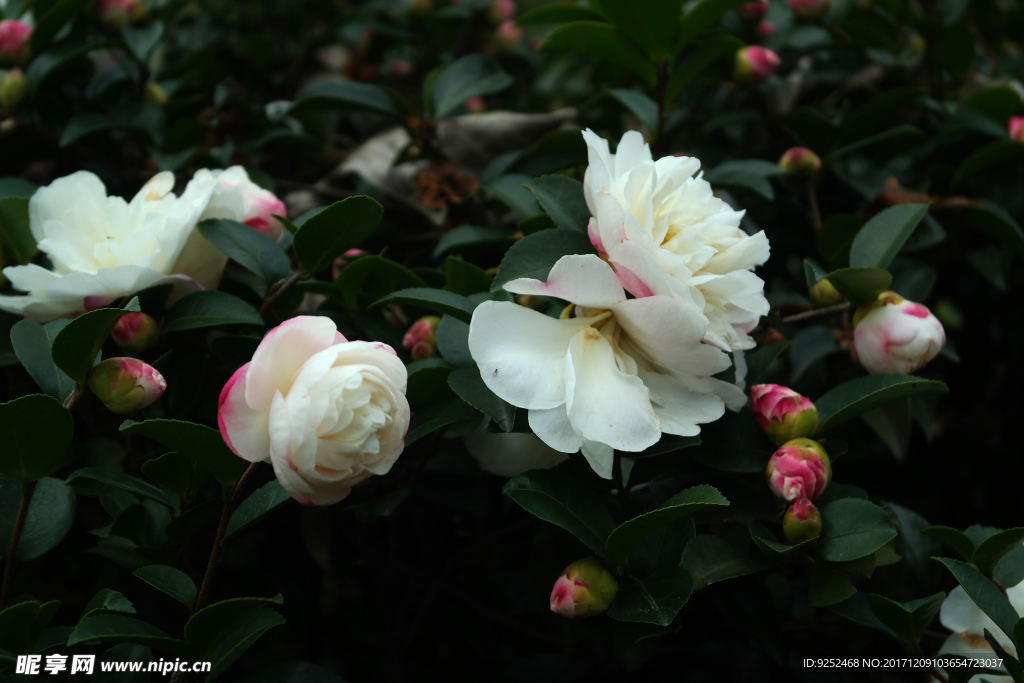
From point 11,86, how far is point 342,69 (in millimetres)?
733

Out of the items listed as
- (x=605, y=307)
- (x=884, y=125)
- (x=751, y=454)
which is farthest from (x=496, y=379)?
(x=884, y=125)

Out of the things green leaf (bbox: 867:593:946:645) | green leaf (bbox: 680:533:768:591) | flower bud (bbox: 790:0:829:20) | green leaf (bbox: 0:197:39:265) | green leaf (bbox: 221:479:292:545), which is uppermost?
green leaf (bbox: 0:197:39:265)

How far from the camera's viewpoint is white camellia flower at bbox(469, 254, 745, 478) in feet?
1.66

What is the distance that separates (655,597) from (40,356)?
1.84 feet

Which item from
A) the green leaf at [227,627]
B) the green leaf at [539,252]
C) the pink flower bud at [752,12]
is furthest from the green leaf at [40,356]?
the pink flower bud at [752,12]

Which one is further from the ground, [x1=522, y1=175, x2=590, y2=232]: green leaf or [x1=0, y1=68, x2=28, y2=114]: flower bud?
[x1=0, y1=68, x2=28, y2=114]: flower bud

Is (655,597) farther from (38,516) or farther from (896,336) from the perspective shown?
(38,516)

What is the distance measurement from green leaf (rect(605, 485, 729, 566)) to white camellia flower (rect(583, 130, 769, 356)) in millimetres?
113

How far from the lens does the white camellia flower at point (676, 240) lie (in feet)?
1.70

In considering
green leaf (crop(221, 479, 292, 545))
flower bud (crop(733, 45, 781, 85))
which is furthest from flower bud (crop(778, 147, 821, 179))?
green leaf (crop(221, 479, 292, 545))

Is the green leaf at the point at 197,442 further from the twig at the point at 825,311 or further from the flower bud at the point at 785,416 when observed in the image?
the twig at the point at 825,311

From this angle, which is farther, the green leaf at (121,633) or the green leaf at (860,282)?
the green leaf at (860,282)

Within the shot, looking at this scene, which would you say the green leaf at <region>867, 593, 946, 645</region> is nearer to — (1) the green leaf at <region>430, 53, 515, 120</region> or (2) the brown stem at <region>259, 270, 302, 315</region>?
(2) the brown stem at <region>259, 270, 302, 315</region>

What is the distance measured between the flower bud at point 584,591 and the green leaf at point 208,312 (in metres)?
0.35
